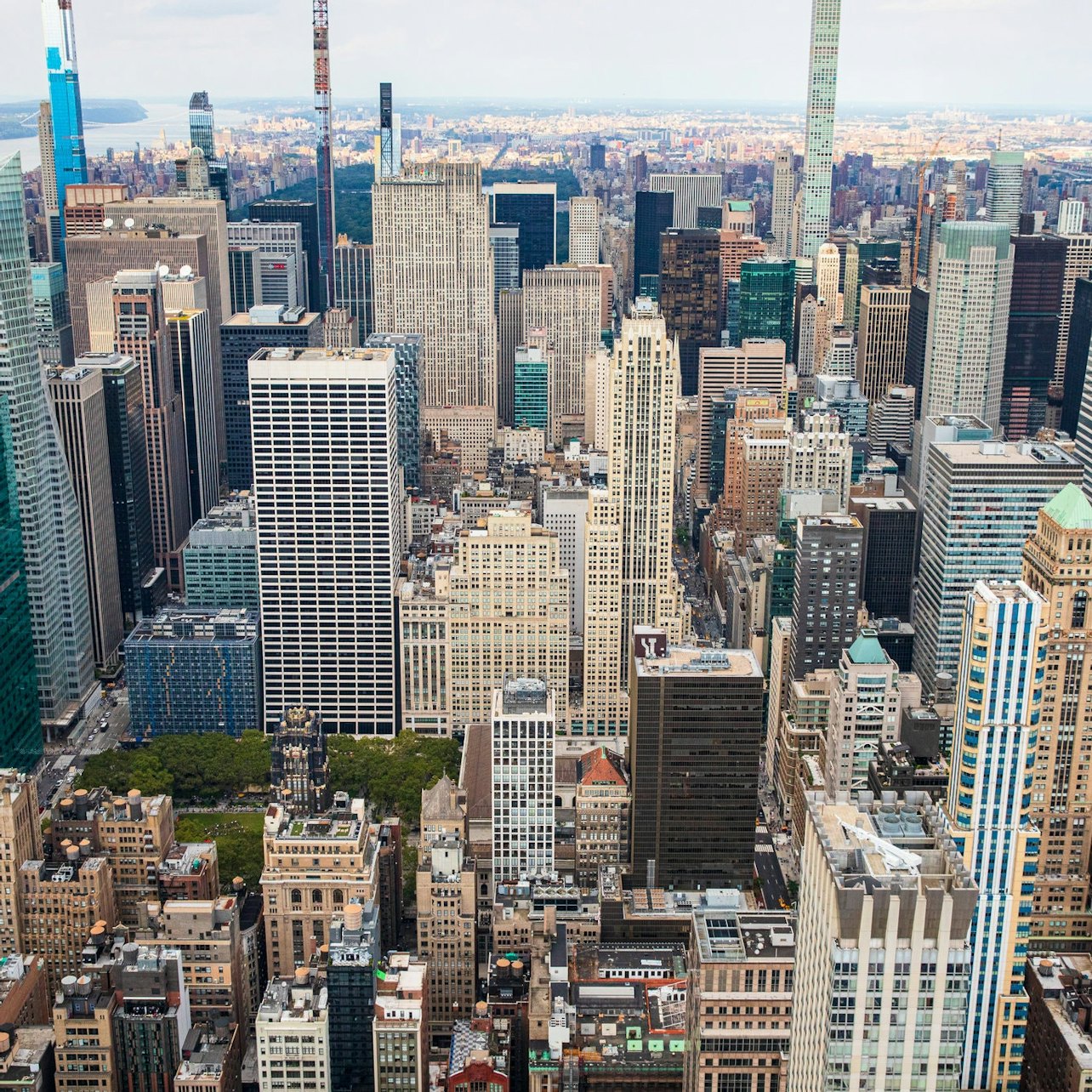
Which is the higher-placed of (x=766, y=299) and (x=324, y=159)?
(x=324, y=159)

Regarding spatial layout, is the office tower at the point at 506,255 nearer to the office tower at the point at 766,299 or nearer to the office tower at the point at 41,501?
the office tower at the point at 766,299

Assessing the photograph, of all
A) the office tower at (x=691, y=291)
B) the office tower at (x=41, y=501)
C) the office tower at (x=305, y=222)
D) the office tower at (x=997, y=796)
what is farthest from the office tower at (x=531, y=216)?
the office tower at (x=997, y=796)

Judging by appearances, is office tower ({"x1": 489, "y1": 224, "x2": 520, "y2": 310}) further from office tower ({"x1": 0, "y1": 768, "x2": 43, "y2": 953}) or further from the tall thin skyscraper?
office tower ({"x1": 0, "y1": 768, "x2": 43, "y2": 953})

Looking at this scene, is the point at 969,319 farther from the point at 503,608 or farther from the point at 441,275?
the point at 503,608

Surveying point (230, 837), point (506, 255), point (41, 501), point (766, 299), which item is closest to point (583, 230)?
point (506, 255)

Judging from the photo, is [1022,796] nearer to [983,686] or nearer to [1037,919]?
[983,686]

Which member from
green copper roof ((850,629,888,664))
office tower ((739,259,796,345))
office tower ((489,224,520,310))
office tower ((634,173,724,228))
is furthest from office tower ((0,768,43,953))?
office tower ((634,173,724,228))
